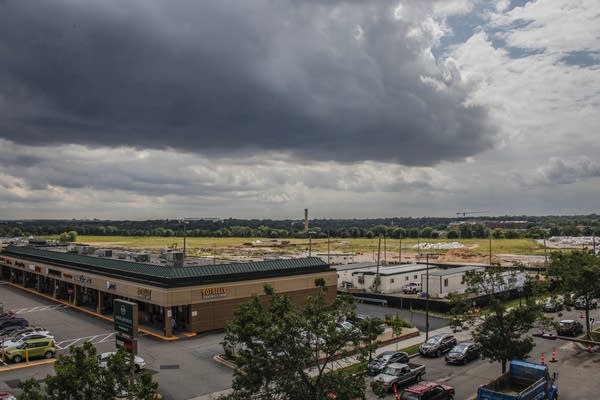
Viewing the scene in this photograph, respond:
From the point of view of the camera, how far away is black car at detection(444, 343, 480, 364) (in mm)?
38625

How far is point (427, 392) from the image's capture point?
91.6 feet

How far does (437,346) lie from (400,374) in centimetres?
975

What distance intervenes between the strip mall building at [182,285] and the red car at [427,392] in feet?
77.6

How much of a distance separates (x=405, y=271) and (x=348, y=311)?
59.1 m

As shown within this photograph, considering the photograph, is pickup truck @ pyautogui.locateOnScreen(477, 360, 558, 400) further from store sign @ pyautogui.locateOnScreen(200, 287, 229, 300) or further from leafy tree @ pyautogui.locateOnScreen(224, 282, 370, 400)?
→ store sign @ pyautogui.locateOnScreen(200, 287, 229, 300)

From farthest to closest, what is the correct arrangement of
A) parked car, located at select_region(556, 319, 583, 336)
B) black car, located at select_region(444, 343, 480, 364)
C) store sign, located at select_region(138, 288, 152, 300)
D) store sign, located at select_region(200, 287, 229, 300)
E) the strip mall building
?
1. parked car, located at select_region(556, 319, 583, 336)
2. store sign, located at select_region(200, 287, 229, 300)
3. store sign, located at select_region(138, 288, 152, 300)
4. the strip mall building
5. black car, located at select_region(444, 343, 480, 364)

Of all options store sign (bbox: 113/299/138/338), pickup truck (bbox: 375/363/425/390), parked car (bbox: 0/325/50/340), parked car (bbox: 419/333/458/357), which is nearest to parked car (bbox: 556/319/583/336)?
parked car (bbox: 419/333/458/357)

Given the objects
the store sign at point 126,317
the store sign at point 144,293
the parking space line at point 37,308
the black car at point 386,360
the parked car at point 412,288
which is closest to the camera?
the store sign at point 126,317

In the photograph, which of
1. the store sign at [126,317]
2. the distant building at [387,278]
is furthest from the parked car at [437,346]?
the distant building at [387,278]

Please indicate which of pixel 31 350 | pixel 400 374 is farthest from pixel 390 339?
pixel 31 350

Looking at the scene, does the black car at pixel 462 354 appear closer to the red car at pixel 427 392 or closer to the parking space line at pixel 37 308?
the red car at pixel 427 392

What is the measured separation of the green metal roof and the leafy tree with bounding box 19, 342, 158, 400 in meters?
30.6

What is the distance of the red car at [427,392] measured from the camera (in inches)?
1086

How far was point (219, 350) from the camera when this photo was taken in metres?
41.7
